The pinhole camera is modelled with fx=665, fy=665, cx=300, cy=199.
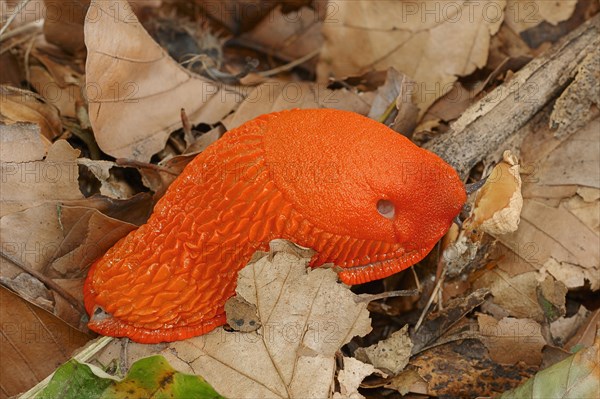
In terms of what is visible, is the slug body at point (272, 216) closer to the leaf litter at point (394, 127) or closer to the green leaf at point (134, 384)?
the leaf litter at point (394, 127)

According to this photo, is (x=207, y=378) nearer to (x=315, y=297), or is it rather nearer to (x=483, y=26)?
(x=315, y=297)

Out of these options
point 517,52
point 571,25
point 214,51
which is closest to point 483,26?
point 517,52

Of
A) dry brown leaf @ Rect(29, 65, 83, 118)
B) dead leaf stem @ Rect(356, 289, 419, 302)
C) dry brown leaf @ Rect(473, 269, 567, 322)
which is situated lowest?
dry brown leaf @ Rect(473, 269, 567, 322)

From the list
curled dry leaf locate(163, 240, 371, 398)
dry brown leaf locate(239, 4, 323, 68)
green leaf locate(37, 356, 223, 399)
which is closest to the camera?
green leaf locate(37, 356, 223, 399)

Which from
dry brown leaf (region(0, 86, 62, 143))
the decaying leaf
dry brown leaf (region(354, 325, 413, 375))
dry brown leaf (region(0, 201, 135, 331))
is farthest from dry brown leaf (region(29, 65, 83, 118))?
the decaying leaf

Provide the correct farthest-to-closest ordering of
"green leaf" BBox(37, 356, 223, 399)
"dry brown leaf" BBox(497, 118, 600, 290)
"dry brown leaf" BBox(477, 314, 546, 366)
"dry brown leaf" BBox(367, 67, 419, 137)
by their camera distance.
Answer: "dry brown leaf" BBox(367, 67, 419, 137)
"dry brown leaf" BBox(497, 118, 600, 290)
"dry brown leaf" BBox(477, 314, 546, 366)
"green leaf" BBox(37, 356, 223, 399)

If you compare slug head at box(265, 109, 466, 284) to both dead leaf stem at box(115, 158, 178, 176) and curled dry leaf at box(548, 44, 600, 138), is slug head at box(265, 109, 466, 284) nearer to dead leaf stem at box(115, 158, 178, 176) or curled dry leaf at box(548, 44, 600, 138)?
dead leaf stem at box(115, 158, 178, 176)

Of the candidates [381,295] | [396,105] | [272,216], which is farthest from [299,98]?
[381,295]

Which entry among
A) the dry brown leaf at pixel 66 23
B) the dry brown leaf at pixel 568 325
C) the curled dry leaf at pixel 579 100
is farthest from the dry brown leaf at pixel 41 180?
the curled dry leaf at pixel 579 100
